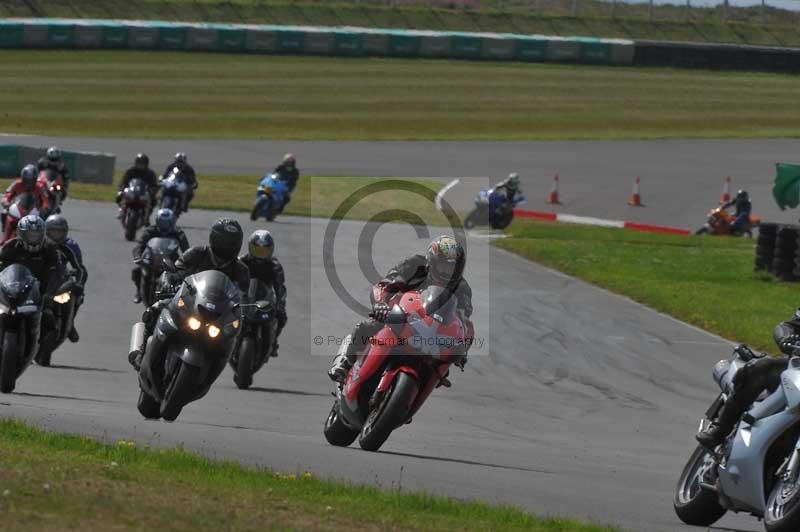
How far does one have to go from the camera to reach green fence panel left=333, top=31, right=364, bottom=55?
205 feet

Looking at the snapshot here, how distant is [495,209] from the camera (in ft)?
109

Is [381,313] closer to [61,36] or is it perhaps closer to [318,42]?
[61,36]

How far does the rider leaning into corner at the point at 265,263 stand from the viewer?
15300mm

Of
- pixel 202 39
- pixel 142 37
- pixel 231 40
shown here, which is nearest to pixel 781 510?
pixel 142 37

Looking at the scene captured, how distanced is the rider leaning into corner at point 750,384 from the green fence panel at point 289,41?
53556mm

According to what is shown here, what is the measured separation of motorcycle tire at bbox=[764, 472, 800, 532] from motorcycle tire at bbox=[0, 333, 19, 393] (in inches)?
279

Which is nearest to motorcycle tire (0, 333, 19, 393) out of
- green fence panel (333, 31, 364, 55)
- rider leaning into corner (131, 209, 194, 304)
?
rider leaning into corner (131, 209, 194, 304)

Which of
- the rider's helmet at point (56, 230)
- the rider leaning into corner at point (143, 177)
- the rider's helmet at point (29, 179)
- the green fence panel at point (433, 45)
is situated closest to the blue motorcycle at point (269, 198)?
the rider leaning into corner at point (143, 177)

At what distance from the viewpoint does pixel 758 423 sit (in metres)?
8.51

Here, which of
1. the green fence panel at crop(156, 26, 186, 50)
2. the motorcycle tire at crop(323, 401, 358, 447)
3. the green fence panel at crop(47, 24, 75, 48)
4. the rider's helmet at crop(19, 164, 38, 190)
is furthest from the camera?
the green fence panel at crop(156, 26, 186, 50)

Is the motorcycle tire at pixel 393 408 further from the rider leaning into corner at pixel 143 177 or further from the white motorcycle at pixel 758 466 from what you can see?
the rider leaning into corner at pixel 143 177

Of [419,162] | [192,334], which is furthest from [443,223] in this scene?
[192,334]

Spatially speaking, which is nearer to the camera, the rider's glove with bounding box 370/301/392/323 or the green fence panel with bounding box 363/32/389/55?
the rider's glove with bounding box 370/301/392/323

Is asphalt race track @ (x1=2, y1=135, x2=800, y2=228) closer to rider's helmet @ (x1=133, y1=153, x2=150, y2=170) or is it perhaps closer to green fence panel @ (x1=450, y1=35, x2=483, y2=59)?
rider's helmet @ (x1=133, y1=153, x2=150, y2=170)
